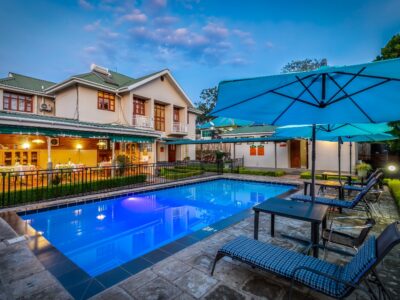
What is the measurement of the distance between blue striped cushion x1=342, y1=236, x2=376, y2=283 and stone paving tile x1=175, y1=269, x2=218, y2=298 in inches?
60.3

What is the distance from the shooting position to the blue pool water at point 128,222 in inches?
174

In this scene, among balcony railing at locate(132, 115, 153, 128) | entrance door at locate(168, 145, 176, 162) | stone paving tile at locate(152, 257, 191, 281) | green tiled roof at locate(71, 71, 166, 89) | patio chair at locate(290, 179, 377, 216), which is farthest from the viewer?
entrance door at locate(168, 145, 176, 162)

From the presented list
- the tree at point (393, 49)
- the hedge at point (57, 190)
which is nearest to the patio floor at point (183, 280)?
the hedge at point (57, 190)

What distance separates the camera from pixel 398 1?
12086 millimetres

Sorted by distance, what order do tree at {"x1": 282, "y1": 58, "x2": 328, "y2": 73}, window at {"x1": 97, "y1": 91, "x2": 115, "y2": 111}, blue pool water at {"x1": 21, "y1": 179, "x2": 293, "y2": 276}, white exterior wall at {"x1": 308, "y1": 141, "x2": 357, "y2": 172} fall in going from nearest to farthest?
blue pool water at {"x1": 21, "y1": 179, "x2": 293, "y2": 276}
white exterior wall at {"x1": 308, "y1": 141, "x2": 357, "y2": 172}
window at {"x1": 97, "y1": 91, "x2": 115, "y2": 111}
tree at {"x1": 282, "y1": 58, "x2": 328, "y2": 73}

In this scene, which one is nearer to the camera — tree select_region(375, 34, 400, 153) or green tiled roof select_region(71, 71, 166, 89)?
tree select_region(375, 34, 400, 153)

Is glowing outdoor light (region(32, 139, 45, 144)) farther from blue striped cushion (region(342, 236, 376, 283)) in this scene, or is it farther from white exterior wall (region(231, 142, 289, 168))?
white exterior wall (region(231, 142, 289, 168))

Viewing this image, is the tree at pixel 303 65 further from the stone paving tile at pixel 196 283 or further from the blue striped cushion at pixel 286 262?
the stone paving tile at pixel 196 283

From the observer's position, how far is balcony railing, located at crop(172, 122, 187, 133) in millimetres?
20102

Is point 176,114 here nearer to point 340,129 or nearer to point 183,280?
point 340,129

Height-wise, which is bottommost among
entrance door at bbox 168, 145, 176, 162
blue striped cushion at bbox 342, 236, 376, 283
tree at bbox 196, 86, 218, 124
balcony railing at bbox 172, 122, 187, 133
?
blue striped cushion at bbox 342, 236, 376, 283

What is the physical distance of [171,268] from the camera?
297 centimetres

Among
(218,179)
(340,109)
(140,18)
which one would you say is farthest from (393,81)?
(140,18)

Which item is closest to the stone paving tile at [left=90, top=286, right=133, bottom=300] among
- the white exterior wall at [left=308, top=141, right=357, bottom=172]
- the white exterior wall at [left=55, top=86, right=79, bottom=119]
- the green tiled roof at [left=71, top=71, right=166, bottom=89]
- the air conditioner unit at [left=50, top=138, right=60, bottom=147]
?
the air conditioner unit at [left=50, top=138, right=60, bottom=147]
